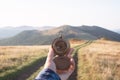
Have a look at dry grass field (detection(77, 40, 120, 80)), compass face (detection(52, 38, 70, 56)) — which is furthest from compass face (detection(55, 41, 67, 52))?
dry grass field (detection(77, 40, 120, 80))

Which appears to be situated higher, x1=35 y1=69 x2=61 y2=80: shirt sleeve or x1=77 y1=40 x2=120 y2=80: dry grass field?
x1=35 y1=69 x2=61 y2=80: shirt sleeve

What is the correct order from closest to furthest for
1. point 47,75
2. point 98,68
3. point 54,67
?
point 47,75, point 54,67, point 98,68

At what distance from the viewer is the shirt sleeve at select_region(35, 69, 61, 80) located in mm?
2393

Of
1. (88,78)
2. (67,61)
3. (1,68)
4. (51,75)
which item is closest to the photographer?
(51,75)

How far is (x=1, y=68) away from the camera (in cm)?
2275

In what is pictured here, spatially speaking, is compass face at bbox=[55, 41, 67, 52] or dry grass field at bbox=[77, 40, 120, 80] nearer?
compass face at bbox=[55, 41, 67, 52]

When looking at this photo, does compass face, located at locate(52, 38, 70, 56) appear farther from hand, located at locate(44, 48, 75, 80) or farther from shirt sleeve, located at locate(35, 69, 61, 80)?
shirt sleeve, located at locate(35, 69, 61, 80)

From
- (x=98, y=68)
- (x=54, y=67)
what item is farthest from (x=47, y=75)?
(x=98, y=68)

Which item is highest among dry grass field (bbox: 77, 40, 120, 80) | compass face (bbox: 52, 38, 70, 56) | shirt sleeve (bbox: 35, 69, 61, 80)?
compass face (bbox: 52, 38, 70, 56)

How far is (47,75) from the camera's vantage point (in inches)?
94.9

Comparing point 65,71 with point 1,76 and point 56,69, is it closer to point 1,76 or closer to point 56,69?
point 56,69

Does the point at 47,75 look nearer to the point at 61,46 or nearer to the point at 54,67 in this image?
the point at 54,67

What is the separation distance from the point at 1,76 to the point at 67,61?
17.5m

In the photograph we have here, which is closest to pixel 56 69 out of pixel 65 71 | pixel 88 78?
pixel 65 71
